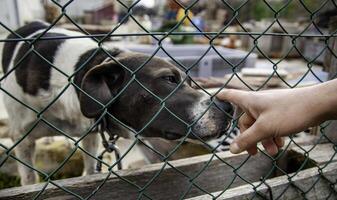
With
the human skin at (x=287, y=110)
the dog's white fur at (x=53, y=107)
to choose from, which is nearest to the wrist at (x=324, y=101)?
the human skin at (x=287, y=110)

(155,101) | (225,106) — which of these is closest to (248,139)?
(225,106)

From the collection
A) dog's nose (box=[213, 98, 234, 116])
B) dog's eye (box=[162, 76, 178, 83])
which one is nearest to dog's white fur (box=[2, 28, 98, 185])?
dog's eye (box=[162, 76, 178, 83])

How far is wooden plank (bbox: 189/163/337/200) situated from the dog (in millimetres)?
311

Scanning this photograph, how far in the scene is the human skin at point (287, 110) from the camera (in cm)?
99

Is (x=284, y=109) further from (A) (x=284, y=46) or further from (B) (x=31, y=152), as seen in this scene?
(A) (x=284, y=46)

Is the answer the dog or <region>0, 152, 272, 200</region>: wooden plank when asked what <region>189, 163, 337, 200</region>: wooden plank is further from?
the dog

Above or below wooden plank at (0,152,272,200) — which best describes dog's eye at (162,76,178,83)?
above

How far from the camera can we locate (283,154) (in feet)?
6.20

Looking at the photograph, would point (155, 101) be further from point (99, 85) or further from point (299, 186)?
point (299, 186)

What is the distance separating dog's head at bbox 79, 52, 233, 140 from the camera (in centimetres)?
173

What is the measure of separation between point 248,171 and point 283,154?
0.22 m

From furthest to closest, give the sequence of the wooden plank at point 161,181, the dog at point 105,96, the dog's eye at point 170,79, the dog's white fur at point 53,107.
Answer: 1. the dog's white fur at point 53,107
2. the dog's eye at point 170,79
3. the dog at point 105,96
4. the wooden plank at point 161,181

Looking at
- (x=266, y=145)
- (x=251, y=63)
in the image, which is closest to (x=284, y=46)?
(x=251, y=63)

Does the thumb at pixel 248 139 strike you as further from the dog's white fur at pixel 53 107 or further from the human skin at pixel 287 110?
the dog's white fur at pixel 53 107
